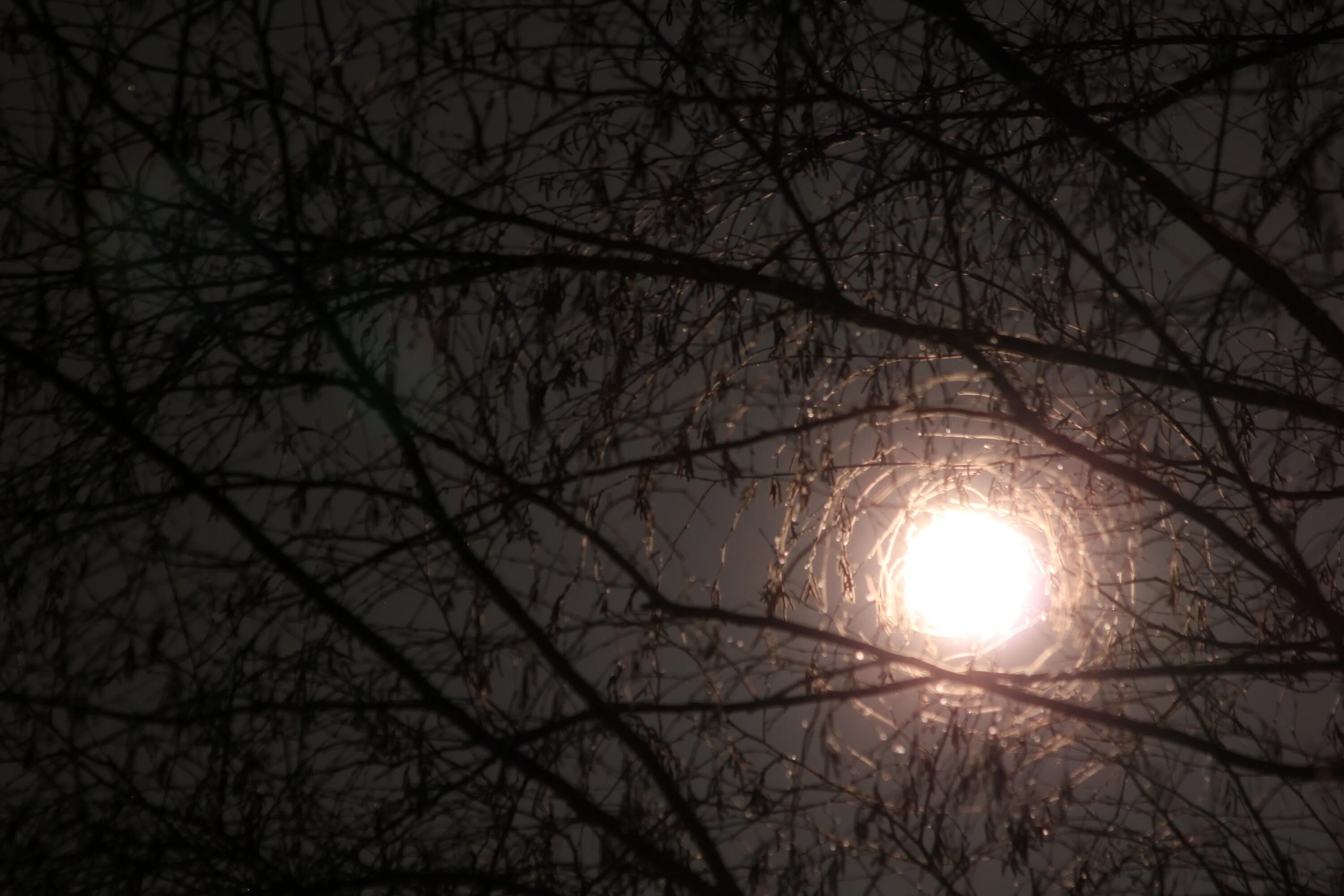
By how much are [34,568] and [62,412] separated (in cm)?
33

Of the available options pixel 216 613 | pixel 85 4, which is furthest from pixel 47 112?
pixel 216 613

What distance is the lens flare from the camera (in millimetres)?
2566

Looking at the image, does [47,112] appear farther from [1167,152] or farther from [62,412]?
[1167,152]

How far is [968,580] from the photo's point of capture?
257 centimetres

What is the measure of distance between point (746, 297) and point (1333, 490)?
1.26 metres

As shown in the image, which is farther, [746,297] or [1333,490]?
[746,297]

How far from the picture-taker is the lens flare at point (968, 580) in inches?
101

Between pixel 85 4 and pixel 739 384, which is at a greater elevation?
pixel 85 4

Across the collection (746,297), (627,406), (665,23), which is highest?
(665,23)

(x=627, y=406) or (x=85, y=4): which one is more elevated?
(x=85, y=4)

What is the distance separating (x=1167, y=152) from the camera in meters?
2.50

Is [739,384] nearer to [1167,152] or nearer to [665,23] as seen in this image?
[665,23]

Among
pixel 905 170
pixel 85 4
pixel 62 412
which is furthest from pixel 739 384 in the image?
pixel 85 4

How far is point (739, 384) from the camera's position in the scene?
2.59 metres
